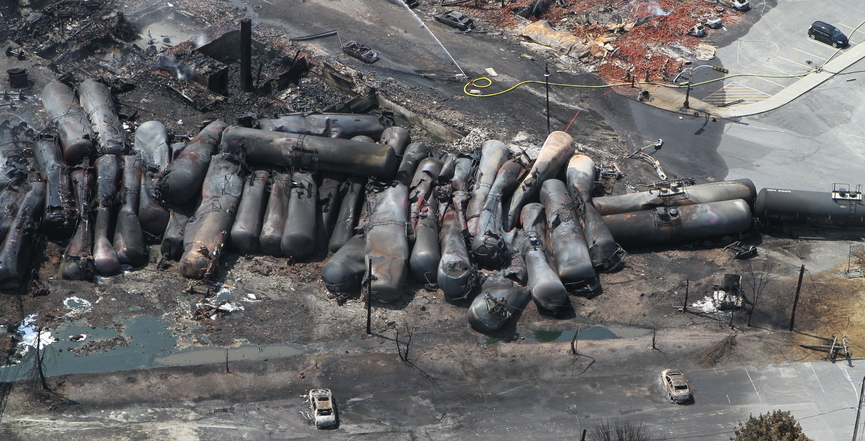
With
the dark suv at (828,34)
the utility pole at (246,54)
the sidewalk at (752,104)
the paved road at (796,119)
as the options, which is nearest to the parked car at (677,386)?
the paved road at (796,119)

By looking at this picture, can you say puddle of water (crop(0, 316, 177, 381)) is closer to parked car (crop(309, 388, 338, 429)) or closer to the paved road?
parked car (crop(309, 388, 338, 429))

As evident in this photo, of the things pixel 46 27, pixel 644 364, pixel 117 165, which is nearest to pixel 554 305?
pixel 644 364

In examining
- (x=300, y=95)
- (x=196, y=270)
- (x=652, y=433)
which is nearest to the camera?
(x=652, y=433)

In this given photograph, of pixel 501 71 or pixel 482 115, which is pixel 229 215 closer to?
pixel 482 115

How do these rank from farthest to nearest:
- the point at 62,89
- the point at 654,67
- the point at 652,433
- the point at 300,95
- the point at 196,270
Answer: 1. the point at 654,67
2. the point at 300,95
3. the point at 62,89
4. the point at 196,270
5. the point at 652,433

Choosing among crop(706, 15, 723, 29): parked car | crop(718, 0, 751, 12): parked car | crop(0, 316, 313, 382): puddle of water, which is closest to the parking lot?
crop(718, 0, 751, 12): parked car

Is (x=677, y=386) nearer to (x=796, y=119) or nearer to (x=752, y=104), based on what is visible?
(x=796, y=119)

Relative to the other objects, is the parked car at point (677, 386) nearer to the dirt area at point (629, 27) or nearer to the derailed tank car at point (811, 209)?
the derailed tank car at point (811, 209)
